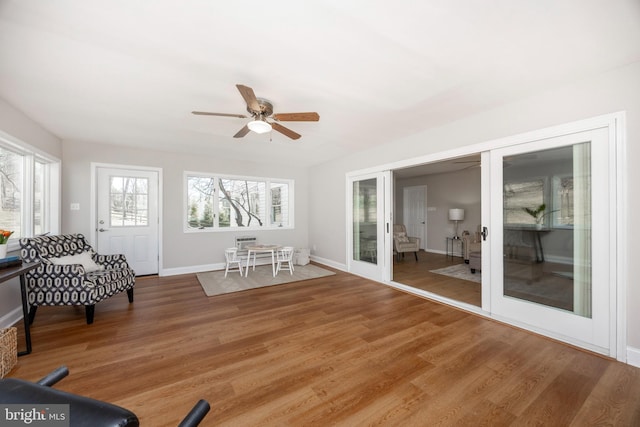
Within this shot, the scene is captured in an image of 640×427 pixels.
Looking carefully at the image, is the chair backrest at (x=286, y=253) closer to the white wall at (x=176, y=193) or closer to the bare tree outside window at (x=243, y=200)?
the white wall at (x=176, y=193)

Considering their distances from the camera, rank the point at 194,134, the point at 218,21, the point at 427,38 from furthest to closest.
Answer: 1. the point at 194,134
2. the point at 427,38
3. the point at 218,21

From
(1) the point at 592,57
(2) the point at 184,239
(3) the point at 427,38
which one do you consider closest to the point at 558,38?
(1) the point at 592,57

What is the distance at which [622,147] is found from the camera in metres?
1.95

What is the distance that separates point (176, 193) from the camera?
185 inches

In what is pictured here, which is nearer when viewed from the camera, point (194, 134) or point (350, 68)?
point (350, 68)

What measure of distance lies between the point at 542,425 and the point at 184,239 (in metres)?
5.26

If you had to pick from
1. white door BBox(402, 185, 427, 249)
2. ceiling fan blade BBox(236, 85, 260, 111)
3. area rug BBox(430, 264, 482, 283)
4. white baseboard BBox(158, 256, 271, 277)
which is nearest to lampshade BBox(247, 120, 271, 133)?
ceiling fan blade BBox(236, 85, 260, 111)

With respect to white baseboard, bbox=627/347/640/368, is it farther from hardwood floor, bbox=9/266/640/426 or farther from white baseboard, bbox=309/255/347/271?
white baseboard, bbox=309/255/347/271

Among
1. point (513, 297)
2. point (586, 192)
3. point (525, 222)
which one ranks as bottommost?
point (513, 297)

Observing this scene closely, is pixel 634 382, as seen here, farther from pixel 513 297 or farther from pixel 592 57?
pixel 592 57

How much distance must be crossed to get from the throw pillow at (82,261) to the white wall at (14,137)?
0.44 m

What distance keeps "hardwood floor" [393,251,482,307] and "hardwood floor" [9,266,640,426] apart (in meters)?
0.60

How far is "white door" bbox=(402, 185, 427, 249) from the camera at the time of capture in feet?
24.9

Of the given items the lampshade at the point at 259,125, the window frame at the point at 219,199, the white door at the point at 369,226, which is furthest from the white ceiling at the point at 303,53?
the window frame at the point at 219,199
